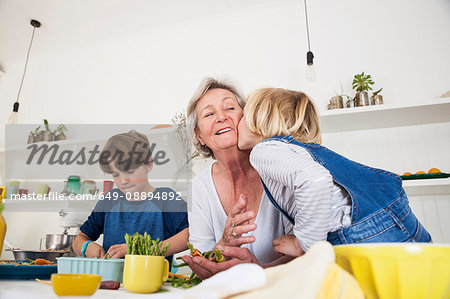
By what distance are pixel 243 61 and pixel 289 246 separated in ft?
6.56

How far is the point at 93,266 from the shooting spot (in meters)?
0.77

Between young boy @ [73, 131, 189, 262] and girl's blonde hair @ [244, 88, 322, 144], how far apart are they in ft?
2.79

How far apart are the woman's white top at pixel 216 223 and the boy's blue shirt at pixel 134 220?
0.30 meters

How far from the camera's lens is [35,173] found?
321 cm

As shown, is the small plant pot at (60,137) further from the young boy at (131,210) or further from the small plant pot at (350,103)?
Result: the small plant pot at (350,103)

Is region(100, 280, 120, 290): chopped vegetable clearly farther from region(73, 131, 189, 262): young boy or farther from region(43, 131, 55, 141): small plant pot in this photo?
region(43, 131, 55, 141): small plant pot

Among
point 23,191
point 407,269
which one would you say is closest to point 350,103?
point 407,269

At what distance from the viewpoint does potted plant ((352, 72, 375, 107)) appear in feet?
6.40

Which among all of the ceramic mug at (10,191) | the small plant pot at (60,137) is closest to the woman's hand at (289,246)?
the small plant pot at (60,137)

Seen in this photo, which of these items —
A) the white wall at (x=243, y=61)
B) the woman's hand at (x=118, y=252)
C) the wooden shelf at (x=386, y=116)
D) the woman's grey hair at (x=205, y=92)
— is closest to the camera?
the woman's hand at (x=118, y=252)

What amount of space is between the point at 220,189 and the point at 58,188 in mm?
2257

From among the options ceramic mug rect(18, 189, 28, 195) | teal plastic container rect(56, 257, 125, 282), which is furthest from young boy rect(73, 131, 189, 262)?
ceramic mug rect(18, 189, 28, 195)

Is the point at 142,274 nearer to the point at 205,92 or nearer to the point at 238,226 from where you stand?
the point at 238,226

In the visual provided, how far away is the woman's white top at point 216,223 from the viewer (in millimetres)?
1279
